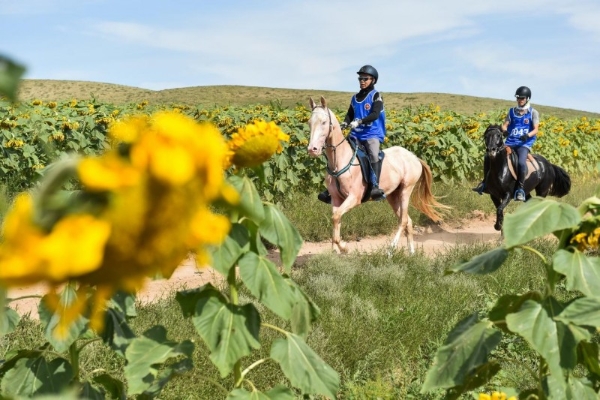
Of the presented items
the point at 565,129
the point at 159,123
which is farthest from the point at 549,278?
the point at 565,129

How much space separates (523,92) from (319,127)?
5.34 m

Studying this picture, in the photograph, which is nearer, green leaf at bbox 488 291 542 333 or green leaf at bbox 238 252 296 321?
green leaf at bbox 238 252 296 321

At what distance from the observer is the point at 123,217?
472 millimetres

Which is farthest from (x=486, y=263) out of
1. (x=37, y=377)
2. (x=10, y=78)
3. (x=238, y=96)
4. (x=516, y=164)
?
(x=238, y=96)

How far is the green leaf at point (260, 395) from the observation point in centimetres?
210

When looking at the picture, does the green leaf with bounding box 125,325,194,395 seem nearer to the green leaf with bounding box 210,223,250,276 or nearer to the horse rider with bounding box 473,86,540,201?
the green leaf with bounding box 210,223,250,276

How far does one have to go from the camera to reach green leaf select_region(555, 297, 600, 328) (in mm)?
2142

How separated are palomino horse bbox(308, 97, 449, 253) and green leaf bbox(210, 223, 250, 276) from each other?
6.28 m

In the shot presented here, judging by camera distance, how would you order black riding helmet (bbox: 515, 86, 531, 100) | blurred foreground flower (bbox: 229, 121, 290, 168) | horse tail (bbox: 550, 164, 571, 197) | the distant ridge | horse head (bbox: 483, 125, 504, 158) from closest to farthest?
blurred foreground flower (bbox: 229, 121, 290, 168)
horse head (bbox: 483, 125, 504, 158)
black riding helmet (bbox: 515, 86, 531, 100)
horse tail (bbox: 550, 164, 571, 197)
the distant ridge

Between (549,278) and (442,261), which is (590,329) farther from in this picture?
(442,261)

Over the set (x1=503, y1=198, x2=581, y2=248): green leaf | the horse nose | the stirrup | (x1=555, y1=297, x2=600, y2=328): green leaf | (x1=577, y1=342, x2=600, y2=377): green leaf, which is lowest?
the stirrup

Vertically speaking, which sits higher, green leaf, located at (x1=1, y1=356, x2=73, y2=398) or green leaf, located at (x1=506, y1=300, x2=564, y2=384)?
green leaf, located at (x1=506, y1=300, x2=564, y2=384)

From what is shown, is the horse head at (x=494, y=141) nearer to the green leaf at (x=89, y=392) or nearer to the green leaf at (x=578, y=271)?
the green leaf at (x=578, y=271)

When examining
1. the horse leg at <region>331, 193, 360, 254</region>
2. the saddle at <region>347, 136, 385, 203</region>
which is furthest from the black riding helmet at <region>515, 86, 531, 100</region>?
the horse leg at <region>331, 193, 360, 254</region>
